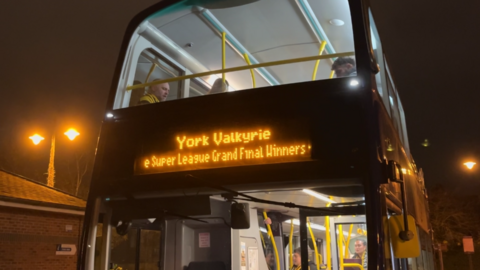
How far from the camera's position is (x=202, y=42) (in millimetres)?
4727

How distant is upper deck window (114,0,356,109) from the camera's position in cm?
432

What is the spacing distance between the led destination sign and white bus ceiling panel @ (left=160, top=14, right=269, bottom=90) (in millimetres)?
1416

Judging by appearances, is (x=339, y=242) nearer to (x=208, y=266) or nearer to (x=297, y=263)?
(x=297, y=263)

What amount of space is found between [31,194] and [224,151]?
474 inches

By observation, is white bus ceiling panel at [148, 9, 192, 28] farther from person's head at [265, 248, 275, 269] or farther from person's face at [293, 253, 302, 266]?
person's face at [293, 253, 302, 266]

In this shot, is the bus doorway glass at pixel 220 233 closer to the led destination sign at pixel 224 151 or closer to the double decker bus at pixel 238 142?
the double decker bus at pixel 238 142

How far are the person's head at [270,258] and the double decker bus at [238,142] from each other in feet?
0.52

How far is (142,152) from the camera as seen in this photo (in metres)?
3.68

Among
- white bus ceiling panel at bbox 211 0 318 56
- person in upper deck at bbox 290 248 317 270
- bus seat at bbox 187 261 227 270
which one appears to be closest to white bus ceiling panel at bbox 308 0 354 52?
white bus ceiling panel at bbox 211 0 318 56

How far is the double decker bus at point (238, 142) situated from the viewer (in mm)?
3150

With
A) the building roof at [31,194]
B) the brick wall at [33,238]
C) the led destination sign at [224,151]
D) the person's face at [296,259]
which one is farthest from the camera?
the building roof at [31,194]

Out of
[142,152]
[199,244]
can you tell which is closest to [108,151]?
[142,152]

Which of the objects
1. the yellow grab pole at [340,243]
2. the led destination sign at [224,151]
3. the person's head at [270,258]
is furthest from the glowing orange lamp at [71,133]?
the led destination sign at [224,151]

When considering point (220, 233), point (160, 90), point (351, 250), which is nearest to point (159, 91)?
point (160, 90)
